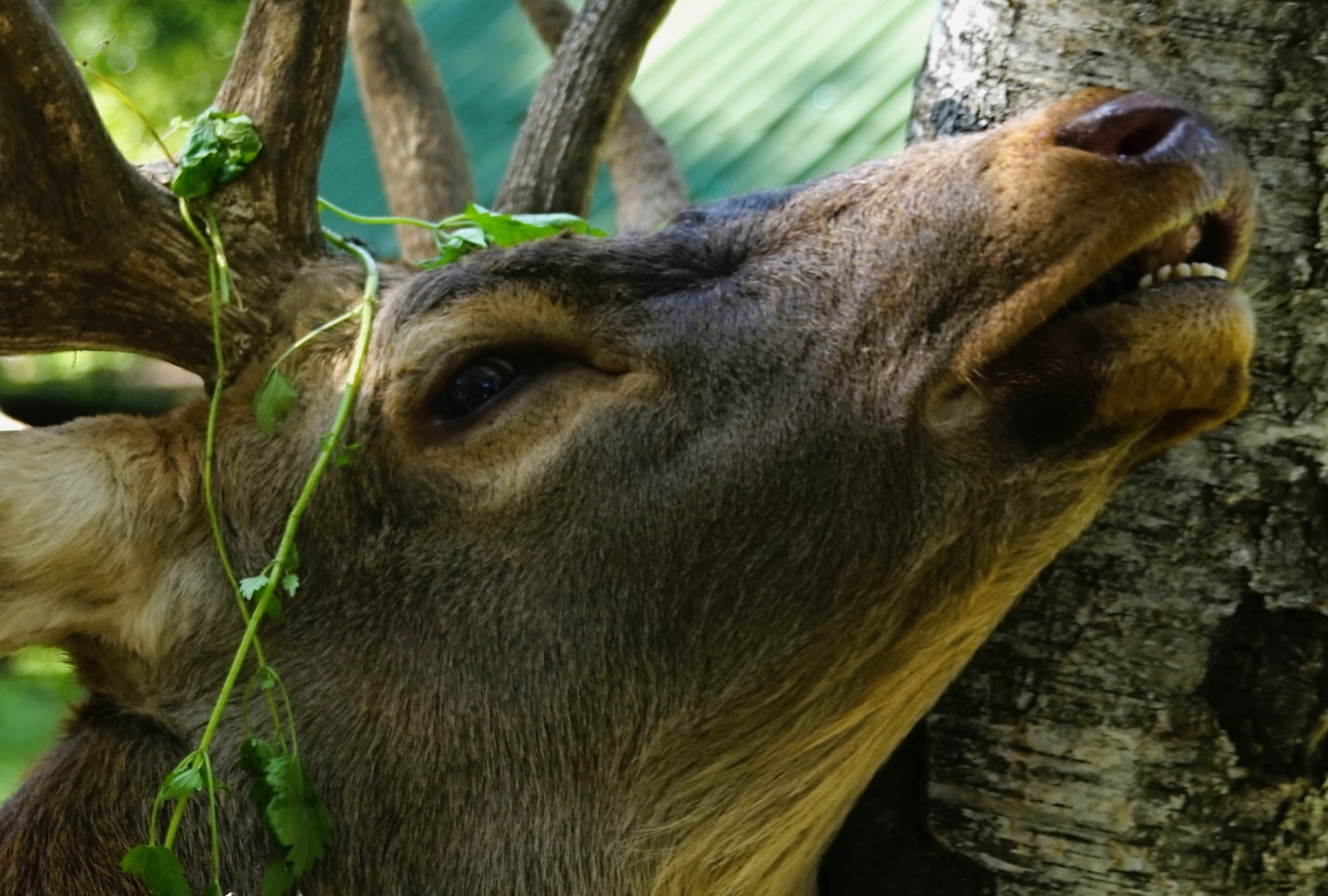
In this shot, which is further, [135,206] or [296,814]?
[135,206]

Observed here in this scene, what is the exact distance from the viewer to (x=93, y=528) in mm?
2719

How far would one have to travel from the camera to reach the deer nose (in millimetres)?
2277

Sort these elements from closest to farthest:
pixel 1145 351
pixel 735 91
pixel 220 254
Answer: pixel 1145 351 → pixel 220 254 → pixel 735 91

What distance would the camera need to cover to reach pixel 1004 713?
8.64ft

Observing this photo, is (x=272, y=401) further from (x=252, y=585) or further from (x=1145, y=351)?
(x=1145, y=351)

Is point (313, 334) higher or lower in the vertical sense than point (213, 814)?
higher

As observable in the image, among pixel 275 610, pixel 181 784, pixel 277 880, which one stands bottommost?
pixel 277 880

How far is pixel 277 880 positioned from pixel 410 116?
3.24 meters

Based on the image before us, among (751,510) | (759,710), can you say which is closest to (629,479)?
(751,510)

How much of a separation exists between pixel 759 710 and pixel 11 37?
64.7 inches

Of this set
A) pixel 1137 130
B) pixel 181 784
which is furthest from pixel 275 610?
pixel 1137 130

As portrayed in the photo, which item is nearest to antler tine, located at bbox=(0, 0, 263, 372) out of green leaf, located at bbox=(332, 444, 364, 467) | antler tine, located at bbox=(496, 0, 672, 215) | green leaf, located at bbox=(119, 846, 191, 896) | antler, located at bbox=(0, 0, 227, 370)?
antler, located at bbox=(0, 0, 227, 370)

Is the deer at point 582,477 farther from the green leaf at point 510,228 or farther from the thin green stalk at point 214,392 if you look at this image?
the green leaf at point 510,228

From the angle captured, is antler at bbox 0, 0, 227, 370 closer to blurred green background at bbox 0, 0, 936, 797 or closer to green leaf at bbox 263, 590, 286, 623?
green leaf at bbox 263, 590, 286, 623
